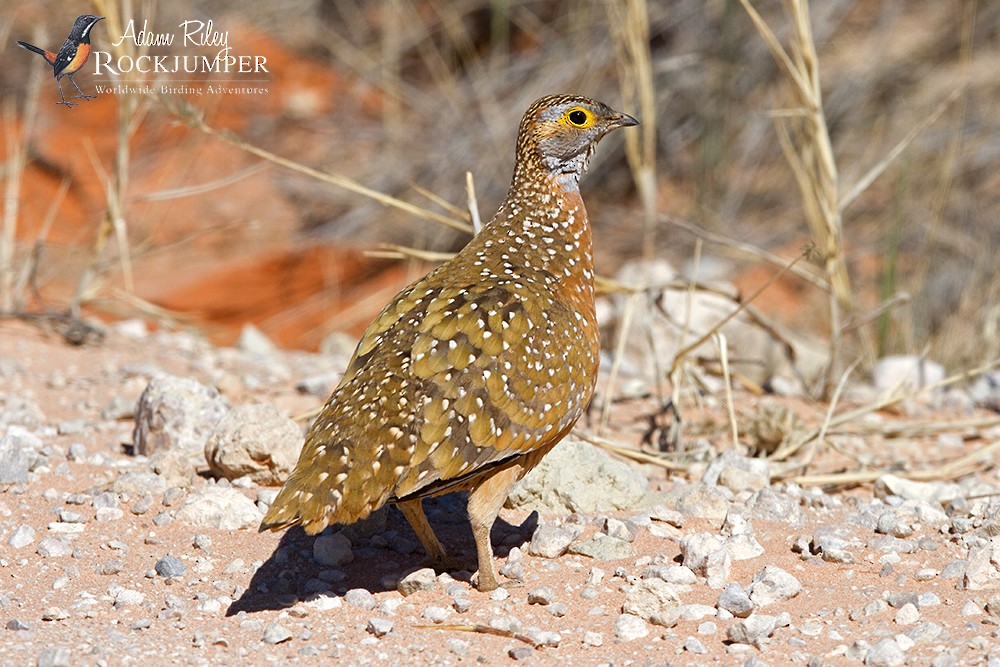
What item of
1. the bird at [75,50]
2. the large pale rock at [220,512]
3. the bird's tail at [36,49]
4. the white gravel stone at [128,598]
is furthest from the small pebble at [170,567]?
the bird at [75,50]

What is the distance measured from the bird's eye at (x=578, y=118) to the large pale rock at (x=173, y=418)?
233cm

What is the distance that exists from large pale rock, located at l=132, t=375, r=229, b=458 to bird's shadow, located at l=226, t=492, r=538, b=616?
3.63 feet

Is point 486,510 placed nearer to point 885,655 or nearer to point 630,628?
point 630,628

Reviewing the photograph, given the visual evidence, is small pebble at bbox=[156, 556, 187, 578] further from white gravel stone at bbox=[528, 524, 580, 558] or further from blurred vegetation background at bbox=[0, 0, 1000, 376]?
blurred vegetation background at bbox=[0, 0, 1000, 376]

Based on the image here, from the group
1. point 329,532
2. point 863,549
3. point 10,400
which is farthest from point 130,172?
point 863,549

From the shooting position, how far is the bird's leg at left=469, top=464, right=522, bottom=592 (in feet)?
14.0

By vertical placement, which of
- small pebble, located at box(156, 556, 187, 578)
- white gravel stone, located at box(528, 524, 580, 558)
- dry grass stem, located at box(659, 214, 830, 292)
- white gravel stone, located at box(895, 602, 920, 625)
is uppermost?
dry grass stem, located at box(659, 214, 830, 292)

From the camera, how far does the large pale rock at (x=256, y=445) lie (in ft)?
16.8

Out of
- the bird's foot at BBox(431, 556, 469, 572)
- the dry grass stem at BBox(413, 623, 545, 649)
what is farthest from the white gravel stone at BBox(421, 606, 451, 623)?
the bird's foot at BBox(431, 556, 469, 572)

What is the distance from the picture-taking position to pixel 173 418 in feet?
18.4

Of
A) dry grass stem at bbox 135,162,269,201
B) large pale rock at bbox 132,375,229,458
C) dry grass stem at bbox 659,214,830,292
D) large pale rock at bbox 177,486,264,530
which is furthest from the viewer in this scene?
dry grass stem at bbox 135,162,269,201

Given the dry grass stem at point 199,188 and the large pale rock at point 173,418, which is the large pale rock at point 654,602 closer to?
the large pale rock at point 173,418

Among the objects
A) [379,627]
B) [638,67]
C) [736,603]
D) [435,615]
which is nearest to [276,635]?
[379,627]

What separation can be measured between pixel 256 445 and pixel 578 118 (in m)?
2.10
